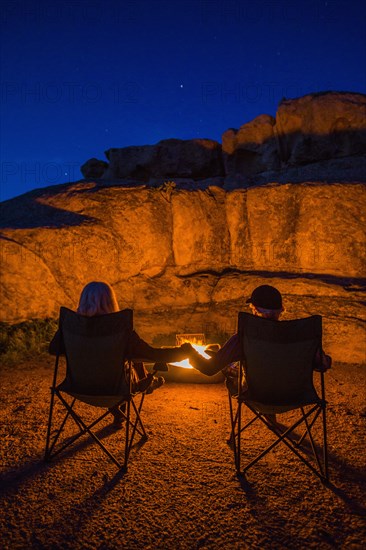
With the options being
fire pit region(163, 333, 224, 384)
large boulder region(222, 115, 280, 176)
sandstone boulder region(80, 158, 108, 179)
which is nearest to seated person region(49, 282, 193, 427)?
fire pit region(163, 333, 224, 384)

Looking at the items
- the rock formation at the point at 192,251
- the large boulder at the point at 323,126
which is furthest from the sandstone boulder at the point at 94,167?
the rock formation at the point at 192,251

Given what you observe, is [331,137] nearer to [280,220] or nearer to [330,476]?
[280,220]

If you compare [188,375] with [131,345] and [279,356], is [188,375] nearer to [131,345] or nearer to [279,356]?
[131,345]

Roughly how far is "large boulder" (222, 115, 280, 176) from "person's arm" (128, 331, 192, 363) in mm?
14044

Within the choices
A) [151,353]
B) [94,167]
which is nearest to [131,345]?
[151,353]

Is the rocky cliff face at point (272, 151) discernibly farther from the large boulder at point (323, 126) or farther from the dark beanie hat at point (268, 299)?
the dark beanie hat at point (268, 299)

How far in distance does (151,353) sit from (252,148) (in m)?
16.1

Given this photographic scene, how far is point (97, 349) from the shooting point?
9.24ft

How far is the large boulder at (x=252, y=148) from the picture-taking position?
54.7 ft

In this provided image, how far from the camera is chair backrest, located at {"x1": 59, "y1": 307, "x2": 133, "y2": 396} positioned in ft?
9.21

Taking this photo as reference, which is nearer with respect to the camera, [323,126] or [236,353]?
[236,353]

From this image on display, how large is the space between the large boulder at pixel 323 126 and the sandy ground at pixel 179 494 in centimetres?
1113

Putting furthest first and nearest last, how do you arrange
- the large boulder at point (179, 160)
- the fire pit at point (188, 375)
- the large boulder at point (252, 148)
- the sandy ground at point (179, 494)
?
the large boulder at point (179, 160) < the large boulder at point (252, 148) < the fire pit at point (188, 375) < the sandy ground at point (179, 494)

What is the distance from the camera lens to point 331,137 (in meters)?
12.9
